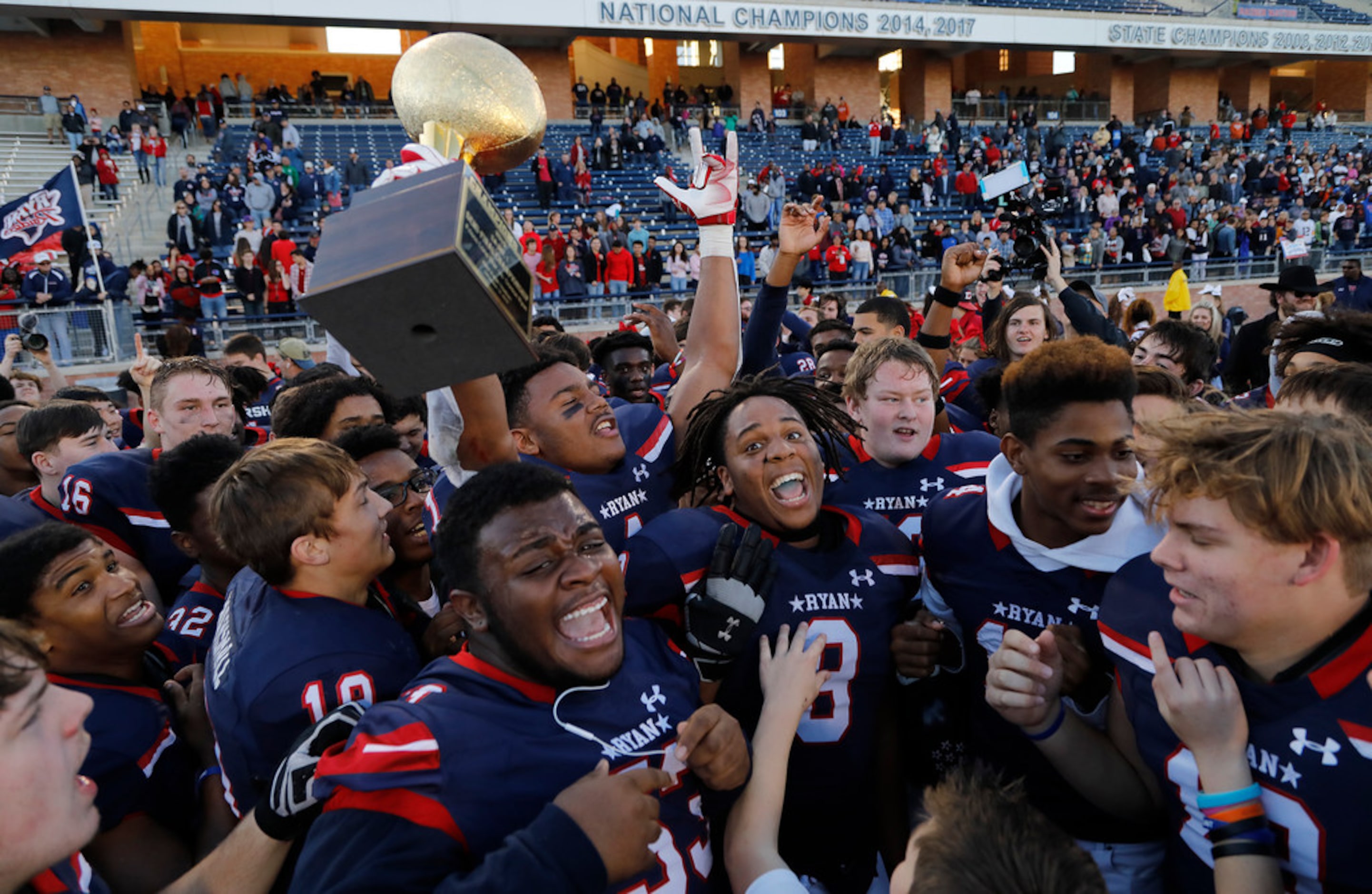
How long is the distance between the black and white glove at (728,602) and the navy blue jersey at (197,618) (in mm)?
1539

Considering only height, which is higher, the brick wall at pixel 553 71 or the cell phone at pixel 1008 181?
the brick wall at pixel 553 71

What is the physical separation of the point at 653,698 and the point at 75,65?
27.0m

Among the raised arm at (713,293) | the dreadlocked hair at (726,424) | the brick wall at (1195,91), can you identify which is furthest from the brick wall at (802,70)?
the dreadlocked hair at (726,424)

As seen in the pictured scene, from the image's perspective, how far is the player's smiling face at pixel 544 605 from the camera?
74.7 inches

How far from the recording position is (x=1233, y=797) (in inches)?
66.4

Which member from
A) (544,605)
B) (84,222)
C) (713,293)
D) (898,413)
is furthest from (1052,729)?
(84,222)

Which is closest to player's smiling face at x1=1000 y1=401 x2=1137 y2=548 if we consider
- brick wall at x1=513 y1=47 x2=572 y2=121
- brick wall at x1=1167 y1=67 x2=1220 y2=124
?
brick wall at x1=513 y1=47 x2=572 y2=121

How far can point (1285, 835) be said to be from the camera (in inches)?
67.0

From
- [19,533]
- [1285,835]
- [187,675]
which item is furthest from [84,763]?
[1285,835]

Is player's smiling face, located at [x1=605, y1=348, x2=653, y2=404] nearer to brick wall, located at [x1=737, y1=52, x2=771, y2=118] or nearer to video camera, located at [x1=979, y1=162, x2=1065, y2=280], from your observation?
video camera, located at [x1=979, y1=162, x2=1065, y2=280]

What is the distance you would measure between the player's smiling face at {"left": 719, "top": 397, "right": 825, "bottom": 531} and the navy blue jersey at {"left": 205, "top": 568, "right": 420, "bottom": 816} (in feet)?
3.38

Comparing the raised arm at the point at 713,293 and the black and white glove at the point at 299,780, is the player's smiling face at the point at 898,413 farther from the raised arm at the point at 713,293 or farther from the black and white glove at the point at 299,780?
the black and white glove at the point at 299,780

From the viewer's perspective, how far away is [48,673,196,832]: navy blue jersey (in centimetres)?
207

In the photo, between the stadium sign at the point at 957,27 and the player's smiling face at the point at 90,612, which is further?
the stadium sign at the point at 957,27
